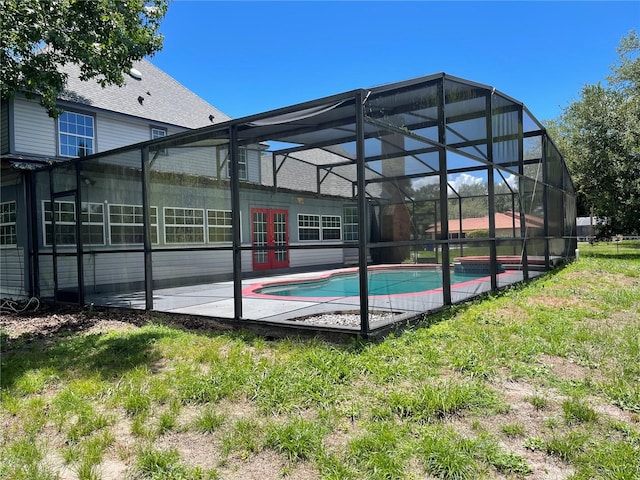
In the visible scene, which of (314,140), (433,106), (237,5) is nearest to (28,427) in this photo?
(433,106)

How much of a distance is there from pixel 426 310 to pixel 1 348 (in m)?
5.13

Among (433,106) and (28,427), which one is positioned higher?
(433,106)

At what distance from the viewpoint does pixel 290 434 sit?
2.46 m

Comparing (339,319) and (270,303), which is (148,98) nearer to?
(270,303)

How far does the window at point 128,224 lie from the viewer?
6.10m

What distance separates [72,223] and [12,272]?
294 centimetres

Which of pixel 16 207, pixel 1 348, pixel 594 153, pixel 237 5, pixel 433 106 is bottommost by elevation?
pixel 1 348

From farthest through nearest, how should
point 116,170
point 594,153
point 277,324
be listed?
point 594,153 → point 116,170 → point 277,324

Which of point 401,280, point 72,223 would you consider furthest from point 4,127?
point 401,280

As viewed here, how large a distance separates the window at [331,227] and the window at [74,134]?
303 inches

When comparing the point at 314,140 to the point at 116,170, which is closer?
the point at 116,170

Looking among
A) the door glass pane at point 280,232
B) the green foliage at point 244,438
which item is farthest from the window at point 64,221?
the door glass pane at point 280,232

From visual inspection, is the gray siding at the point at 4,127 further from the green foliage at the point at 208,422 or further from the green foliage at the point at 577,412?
the green foliage at the point at 577,412

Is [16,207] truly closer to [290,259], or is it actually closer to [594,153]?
[290,259]
